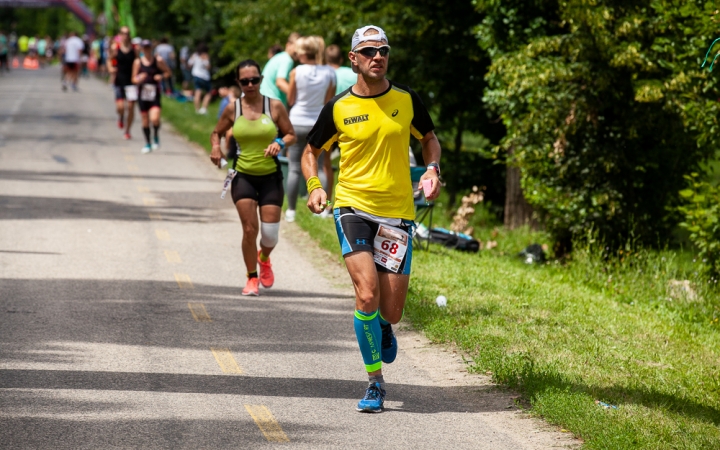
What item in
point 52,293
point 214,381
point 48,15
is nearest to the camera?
point 214,381

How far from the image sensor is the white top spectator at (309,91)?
43.6ft

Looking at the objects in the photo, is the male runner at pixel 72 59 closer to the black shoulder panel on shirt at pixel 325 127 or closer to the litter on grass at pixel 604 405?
the black shoulder panel on shirt at pixel 325 127

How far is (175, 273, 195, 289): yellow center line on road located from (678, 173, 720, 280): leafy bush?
513cm

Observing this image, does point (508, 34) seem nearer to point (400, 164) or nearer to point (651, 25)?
point (651, 25)

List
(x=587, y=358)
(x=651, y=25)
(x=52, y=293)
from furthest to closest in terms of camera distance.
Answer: (x=651, y=25) → (x=52, y=293) → (x=587, y=358)

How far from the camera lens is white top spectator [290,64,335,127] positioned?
43.6ft

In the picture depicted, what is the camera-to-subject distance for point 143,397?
6488mm

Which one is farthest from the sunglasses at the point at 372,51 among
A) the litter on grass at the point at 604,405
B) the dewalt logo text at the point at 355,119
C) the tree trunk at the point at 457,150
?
the tree trunk at the point at 457,150

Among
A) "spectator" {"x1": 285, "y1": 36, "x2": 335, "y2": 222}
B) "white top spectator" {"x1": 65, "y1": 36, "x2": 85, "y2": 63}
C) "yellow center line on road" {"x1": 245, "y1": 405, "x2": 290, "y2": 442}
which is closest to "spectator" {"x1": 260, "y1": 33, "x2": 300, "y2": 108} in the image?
"spectator" {"x1": 285, "y1": 36, "x2": 335, "y2": 222}

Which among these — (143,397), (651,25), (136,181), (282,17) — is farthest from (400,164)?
(282,17)

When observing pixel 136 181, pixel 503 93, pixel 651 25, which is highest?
pixel 651 25

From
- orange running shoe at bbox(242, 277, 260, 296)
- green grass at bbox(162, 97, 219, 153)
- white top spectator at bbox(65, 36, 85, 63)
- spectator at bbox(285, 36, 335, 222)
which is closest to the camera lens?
orange running shoe at bbox(242, 277, 260, 296)

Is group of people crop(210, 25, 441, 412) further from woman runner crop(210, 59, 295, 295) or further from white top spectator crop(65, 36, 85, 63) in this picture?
white top spectator crop(65, 36, 85, 63)

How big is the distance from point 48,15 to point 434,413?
129940 millimetres
